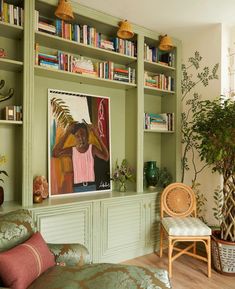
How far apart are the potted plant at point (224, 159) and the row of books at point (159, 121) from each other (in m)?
0.69

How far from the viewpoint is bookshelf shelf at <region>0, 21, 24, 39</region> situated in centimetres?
230

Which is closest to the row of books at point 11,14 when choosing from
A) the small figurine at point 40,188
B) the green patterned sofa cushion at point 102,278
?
the small figurine at point 40,188

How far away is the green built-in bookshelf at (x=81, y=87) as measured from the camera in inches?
94.7

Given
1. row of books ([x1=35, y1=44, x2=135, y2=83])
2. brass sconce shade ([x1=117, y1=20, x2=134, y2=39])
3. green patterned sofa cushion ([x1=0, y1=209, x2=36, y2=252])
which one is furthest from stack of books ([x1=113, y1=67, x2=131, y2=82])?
Answer: green patterned sofa cushion ([x1=0, y1=209, x2=36, y2=252])

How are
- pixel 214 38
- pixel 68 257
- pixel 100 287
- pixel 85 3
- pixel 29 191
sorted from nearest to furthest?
pixel 100 287 → pixel 68 257 → pixel 29 191 → pixel 85 3 → pixel 214 38

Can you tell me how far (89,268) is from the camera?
1707 millimetres

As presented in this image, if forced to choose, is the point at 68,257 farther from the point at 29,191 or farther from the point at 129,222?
the point at 129,222

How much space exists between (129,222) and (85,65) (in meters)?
1.87

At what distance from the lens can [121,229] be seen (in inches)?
115

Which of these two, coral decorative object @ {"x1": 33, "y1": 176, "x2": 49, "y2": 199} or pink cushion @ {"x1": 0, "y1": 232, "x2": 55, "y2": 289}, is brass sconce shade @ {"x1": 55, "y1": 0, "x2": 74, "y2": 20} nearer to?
coral decorative object @ {"x1": 33, "y1": 176, "x2": 49, "y2": 199}

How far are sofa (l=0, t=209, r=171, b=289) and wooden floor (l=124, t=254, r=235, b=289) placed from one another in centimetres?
106

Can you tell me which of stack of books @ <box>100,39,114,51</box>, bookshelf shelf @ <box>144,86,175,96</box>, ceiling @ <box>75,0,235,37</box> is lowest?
bookshelf shelf @ <box>144,86,175,96</box>

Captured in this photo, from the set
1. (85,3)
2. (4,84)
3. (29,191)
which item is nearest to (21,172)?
(29,191)

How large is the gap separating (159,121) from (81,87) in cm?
112
